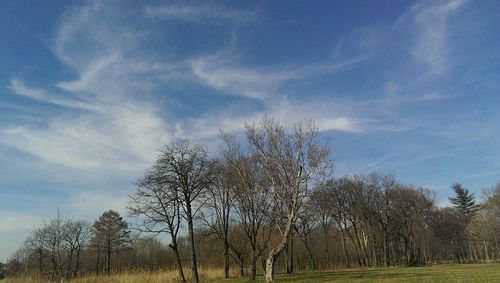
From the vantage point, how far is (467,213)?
304 feet

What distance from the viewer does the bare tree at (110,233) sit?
213ft

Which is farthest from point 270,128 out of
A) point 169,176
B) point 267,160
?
point 169,176

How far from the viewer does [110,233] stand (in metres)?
65.1

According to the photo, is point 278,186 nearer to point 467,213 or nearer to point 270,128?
point 270,128

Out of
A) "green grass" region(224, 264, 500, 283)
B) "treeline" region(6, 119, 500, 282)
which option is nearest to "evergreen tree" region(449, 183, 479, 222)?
"treeline" region(6, 119, 500, 282)

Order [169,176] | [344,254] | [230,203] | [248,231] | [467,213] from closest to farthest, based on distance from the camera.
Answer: [169,176] → [248,231] → [230,203] → [344,254] → [467,213]

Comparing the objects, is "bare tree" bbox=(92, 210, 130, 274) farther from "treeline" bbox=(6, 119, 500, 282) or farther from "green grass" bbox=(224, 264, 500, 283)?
"green grass" bbox=(224, 264, 500, 283)

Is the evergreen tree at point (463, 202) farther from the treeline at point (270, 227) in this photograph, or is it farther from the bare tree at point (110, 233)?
the bare tree at point (110, 233)

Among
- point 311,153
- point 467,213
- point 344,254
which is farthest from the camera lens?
point 467,213

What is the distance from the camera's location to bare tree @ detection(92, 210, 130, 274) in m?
64.9

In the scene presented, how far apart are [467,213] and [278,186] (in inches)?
3187

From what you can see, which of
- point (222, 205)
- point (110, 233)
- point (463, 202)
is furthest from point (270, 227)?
point (463, 202)

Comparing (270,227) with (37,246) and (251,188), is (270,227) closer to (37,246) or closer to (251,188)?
(251,188)

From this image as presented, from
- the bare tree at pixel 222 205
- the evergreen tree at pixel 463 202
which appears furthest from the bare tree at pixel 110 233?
the evergreen tree at pixel 463 202
